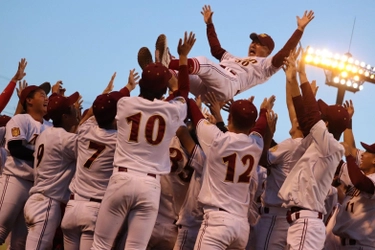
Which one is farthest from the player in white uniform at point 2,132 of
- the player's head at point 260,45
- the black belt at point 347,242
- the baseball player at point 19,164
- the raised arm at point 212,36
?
the black belt at point 347,242

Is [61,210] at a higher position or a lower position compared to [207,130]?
lower

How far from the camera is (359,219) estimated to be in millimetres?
7172

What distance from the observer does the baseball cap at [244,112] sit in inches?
248

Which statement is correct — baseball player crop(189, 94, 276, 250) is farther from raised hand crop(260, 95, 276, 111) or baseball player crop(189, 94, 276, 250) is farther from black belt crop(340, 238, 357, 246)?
black belt crop(340, 238, 357, 246)

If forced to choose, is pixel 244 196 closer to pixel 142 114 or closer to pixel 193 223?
pixel 193 223

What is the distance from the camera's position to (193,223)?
23.0ft

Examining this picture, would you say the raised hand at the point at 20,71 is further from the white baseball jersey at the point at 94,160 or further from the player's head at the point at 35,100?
the white baseball jersey at the point at 94,160

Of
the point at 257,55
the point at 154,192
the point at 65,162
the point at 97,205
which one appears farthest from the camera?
the point at 257,55

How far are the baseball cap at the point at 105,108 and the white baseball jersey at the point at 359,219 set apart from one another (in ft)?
9.90

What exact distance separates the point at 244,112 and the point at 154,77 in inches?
39.4

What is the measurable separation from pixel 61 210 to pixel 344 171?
3530mm

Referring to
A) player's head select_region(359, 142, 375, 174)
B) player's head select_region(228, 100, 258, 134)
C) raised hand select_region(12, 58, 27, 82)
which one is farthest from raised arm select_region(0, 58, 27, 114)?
player's head select_region(359, 142, 375, 174)

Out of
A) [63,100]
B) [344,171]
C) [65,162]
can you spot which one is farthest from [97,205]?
[344,171]

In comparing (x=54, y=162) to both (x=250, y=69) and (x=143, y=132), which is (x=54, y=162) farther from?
(x=250, y=69)
